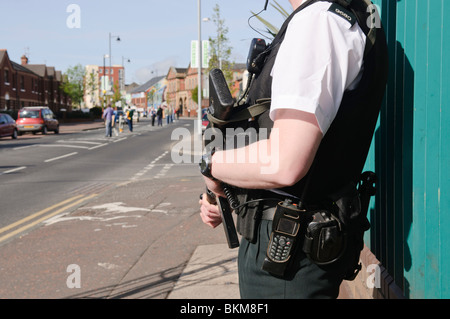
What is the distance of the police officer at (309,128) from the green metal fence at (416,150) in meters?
0.35

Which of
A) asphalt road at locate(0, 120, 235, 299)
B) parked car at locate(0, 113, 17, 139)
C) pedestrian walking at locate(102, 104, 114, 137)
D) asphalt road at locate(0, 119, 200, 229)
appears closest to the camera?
asphalt road at locate(0, 120, 235, 299)

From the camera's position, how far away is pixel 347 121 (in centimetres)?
152

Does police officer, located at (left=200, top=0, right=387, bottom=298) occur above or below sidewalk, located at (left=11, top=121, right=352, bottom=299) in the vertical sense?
above

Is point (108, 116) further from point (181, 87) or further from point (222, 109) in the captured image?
point (181, 87)

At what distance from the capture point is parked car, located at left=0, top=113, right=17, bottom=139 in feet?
86.8

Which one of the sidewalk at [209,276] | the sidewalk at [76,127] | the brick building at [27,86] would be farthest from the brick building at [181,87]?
the sidewalk at [209,276]

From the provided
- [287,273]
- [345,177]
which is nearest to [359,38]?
[345,177]

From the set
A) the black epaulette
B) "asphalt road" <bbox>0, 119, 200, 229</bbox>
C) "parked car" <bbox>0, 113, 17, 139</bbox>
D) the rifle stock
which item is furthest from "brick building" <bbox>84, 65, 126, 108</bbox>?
the black epaulette

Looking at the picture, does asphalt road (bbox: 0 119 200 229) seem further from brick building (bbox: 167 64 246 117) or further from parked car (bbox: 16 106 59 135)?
brick building (bbox: 167 64 246 117)

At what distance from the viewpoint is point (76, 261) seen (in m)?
4.95

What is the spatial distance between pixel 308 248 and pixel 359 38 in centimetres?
65

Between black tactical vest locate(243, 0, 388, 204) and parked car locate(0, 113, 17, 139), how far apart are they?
27.3 m

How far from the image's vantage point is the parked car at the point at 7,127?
86.8 ft

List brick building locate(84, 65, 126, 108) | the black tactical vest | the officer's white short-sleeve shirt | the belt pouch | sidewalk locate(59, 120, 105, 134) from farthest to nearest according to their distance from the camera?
brick building locate(84, 65, 126, 108) < sidewalk locate(59, 120, 105, 134) < the belt pouch < the black tactical vest < the officer's white short-sleeve shirt
